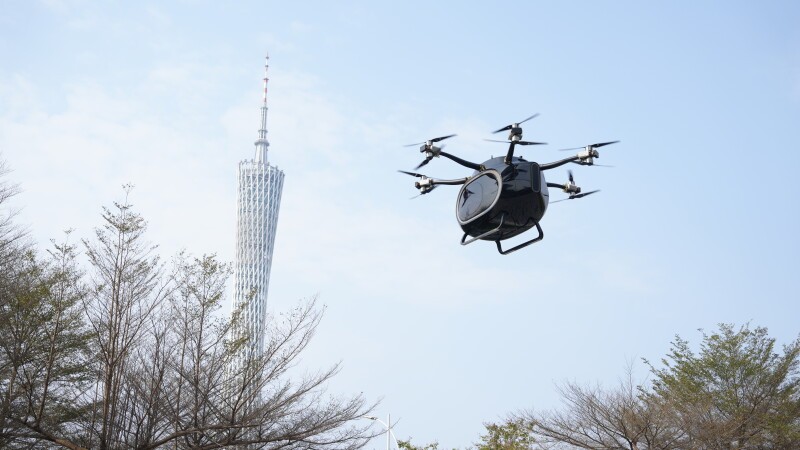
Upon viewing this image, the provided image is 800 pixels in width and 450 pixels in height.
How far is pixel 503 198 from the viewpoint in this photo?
11570mm

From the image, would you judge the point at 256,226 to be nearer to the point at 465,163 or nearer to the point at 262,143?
the point at 262,143

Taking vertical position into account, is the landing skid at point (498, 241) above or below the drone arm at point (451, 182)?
below

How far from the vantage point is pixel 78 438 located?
66.3 feet

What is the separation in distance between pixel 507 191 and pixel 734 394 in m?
24.9

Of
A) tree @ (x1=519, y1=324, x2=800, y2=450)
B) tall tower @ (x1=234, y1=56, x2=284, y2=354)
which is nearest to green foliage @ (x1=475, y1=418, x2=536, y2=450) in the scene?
tree @ (x1=519, y1=324, x2=800, y2=450)

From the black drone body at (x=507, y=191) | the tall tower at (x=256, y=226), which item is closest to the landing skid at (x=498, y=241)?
the black drone body at (x=507, y=191)

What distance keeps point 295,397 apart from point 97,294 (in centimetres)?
505

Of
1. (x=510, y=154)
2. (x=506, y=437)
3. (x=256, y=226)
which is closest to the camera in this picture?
(x=510, y=154)

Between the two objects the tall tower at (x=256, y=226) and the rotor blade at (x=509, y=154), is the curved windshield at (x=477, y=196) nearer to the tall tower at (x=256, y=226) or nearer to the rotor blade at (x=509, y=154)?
the rotor blade at (x=509, y=154)

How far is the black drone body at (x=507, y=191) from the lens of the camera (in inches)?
452

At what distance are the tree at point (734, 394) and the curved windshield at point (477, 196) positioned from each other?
19667 mm

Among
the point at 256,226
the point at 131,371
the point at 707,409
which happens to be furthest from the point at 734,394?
the point at 256,226

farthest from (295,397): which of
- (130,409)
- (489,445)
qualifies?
(489,445)

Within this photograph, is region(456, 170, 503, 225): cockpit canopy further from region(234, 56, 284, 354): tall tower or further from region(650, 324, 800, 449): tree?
region(234, 56, 284, 354): tall tower
